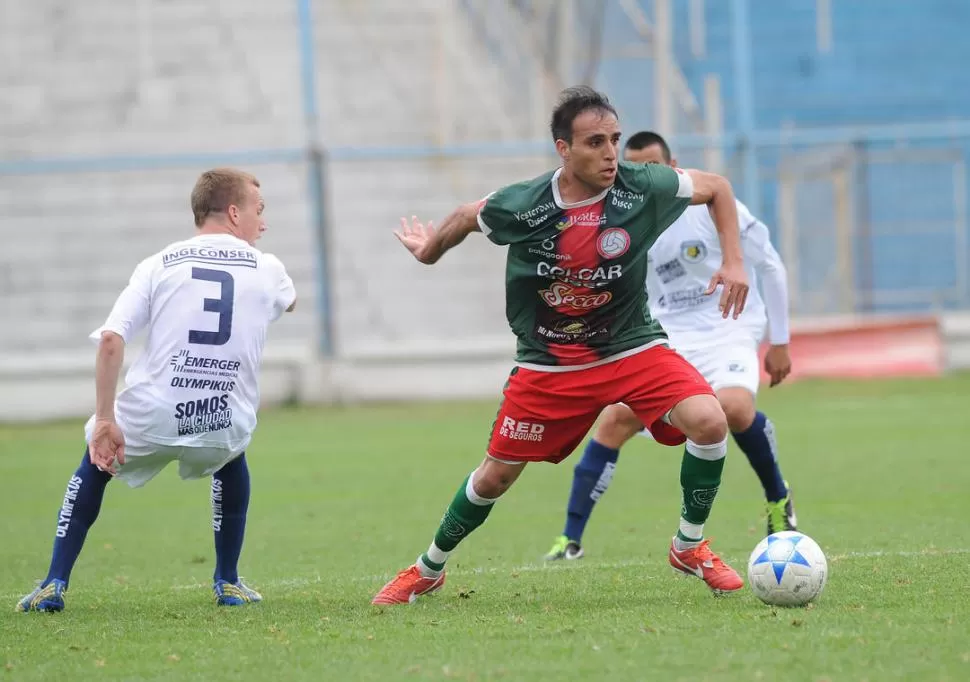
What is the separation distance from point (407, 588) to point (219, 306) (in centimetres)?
142

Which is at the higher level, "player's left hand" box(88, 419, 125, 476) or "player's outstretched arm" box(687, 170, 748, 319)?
"player's outstretched arm" box(687, 170, 748, 319)

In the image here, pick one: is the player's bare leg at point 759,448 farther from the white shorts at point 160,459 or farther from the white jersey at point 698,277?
the white shorts at point 160,459

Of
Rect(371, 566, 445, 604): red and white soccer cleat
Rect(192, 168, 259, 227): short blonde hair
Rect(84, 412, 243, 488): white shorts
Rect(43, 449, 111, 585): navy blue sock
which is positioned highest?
Rect(192, 168, 259, 227): short blonde hair

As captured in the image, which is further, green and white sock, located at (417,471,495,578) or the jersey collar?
green and white sock, located at (417,471,495,578)

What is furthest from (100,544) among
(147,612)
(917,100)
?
(917,100)

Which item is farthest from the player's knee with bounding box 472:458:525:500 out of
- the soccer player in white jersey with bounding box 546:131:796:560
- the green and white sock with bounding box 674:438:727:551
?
the soccer player in white jersey with bounding box 546:131:796:560

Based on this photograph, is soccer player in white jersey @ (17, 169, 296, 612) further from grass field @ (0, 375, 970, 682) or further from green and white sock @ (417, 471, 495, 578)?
green and white sock @ (417, 471, 495, 578)

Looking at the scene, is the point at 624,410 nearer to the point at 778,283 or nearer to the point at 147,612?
the point at 778,283

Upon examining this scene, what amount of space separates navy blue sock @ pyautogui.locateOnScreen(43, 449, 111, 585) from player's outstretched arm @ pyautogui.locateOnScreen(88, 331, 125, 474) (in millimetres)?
276

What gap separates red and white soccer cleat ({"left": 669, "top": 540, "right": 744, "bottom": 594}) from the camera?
5.85 meters

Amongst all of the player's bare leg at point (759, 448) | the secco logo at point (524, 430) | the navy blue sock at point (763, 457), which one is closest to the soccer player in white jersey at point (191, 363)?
the secco logo at point (524, 430)

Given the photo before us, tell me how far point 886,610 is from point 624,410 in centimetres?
262

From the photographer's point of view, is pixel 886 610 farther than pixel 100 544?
No

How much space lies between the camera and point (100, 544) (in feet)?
28.9
